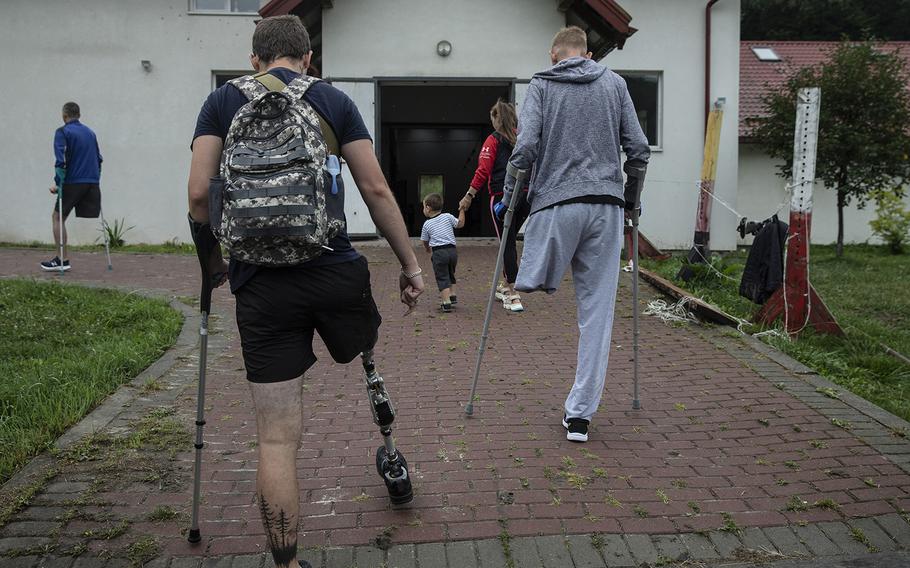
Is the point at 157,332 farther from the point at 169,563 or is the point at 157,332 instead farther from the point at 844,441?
the point at 844,441

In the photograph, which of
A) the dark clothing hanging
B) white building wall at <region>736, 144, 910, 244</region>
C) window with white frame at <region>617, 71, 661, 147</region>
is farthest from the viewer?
white building wall at <region>736, 144, 910, 244</region>

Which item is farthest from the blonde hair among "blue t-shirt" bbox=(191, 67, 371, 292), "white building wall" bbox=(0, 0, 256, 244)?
"white building wall" bbox=(0, 0, 256, 244)

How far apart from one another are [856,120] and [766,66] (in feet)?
28.7

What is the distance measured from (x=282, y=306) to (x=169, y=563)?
1.15 metres

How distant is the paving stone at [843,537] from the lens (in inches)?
132

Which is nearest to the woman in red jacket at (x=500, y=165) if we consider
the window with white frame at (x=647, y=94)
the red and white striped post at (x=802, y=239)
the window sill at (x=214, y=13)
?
the red and white striped post at (x=802, y=239)

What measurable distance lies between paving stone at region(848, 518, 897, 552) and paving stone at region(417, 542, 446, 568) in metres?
1.70

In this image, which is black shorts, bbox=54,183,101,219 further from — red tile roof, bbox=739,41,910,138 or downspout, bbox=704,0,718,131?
red tile roof, bbox=739,41,910,138

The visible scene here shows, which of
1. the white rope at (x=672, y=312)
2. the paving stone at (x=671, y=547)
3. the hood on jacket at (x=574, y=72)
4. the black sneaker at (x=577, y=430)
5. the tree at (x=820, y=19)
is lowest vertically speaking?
the paving stone at (x=671, y=547)

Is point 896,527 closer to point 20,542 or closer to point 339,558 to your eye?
point 339,558

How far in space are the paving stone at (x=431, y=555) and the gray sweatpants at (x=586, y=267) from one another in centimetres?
144

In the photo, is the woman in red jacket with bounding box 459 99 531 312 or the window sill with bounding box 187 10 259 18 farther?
the window sill with bounding box 187 10 259 18

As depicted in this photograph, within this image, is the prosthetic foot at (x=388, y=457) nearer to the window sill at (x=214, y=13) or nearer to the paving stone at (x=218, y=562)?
the paving stone at (x=218, y=562)

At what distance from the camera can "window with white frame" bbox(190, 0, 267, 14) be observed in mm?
15906
